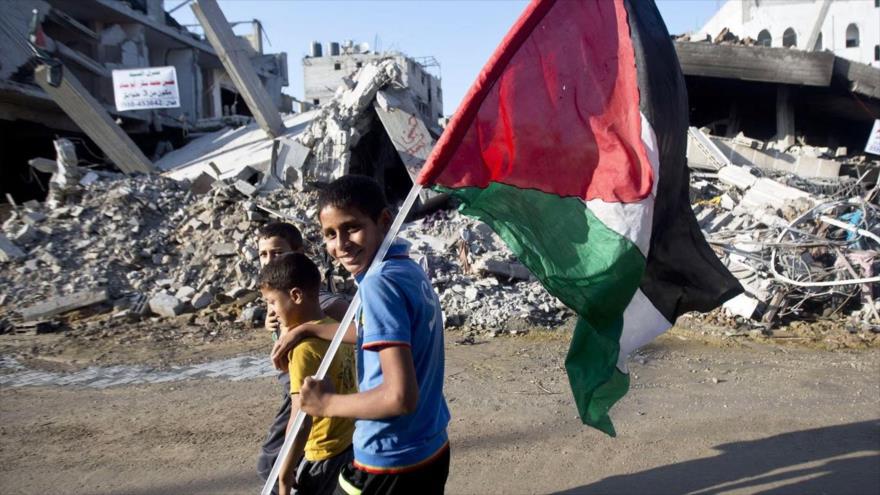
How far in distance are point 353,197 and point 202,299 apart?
8.19 meters

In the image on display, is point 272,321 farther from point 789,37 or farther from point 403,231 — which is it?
point 789,37

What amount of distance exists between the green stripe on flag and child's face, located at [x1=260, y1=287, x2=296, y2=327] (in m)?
0.76

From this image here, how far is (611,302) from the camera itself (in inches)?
85.0

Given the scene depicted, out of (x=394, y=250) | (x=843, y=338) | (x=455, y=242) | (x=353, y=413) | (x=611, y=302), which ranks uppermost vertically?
(x=394, y=250)

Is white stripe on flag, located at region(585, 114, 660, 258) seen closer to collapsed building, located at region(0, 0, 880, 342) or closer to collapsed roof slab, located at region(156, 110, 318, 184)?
collapsed building, located at region(0, 0, 880, 342)

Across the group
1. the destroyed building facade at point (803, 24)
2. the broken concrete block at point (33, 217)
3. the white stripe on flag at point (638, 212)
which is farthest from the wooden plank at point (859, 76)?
the destroyed building facade at point (803, 24)


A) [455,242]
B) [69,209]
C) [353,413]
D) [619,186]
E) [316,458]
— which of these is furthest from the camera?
[69,209]

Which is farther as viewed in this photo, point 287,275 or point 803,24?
point 803,24

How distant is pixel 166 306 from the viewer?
920cm

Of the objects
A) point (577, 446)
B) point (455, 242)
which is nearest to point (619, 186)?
point (577, 446)

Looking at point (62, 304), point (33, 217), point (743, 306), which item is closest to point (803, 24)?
point (743, 306)

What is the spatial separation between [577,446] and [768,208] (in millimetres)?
7397

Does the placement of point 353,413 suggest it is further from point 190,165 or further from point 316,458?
point 190,165

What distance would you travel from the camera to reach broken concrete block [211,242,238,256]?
1026cm
